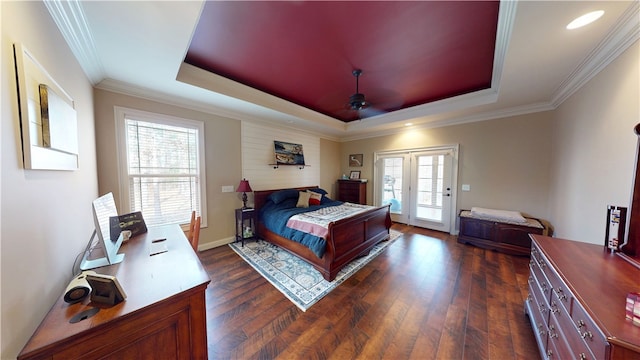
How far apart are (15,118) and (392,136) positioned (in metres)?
5.41

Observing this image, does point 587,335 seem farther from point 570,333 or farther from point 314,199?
point 314,199

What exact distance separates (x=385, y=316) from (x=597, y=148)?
2779mm

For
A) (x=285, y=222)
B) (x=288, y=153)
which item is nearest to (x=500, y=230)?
(x=285, y=222)

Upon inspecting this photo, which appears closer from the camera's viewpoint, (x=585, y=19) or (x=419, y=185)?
(x=585, y=19)

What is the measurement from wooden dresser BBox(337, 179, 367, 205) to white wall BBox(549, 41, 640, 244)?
347 centimetres

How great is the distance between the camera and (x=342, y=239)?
2.75 m

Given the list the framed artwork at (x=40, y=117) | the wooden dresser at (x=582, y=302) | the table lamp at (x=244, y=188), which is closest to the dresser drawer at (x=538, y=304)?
the wooden dresser at (x=582, y=302)

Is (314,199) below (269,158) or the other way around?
below

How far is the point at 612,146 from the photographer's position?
6.01 feet

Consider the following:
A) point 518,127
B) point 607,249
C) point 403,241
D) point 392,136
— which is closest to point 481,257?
point 403,241

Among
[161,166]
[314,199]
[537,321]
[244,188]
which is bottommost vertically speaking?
[537,321]

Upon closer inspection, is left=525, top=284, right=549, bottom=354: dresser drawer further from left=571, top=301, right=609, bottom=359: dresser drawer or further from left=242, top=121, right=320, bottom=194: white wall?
left=242, top=121, right=320, bottom=194: white wall

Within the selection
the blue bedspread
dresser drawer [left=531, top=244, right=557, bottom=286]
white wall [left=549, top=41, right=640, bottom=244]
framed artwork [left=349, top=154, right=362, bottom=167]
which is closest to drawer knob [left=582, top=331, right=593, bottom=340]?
dresser drawer [left=531, top=244, right=557, bottom=286]

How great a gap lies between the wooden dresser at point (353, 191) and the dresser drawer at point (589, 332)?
440 centimetres
